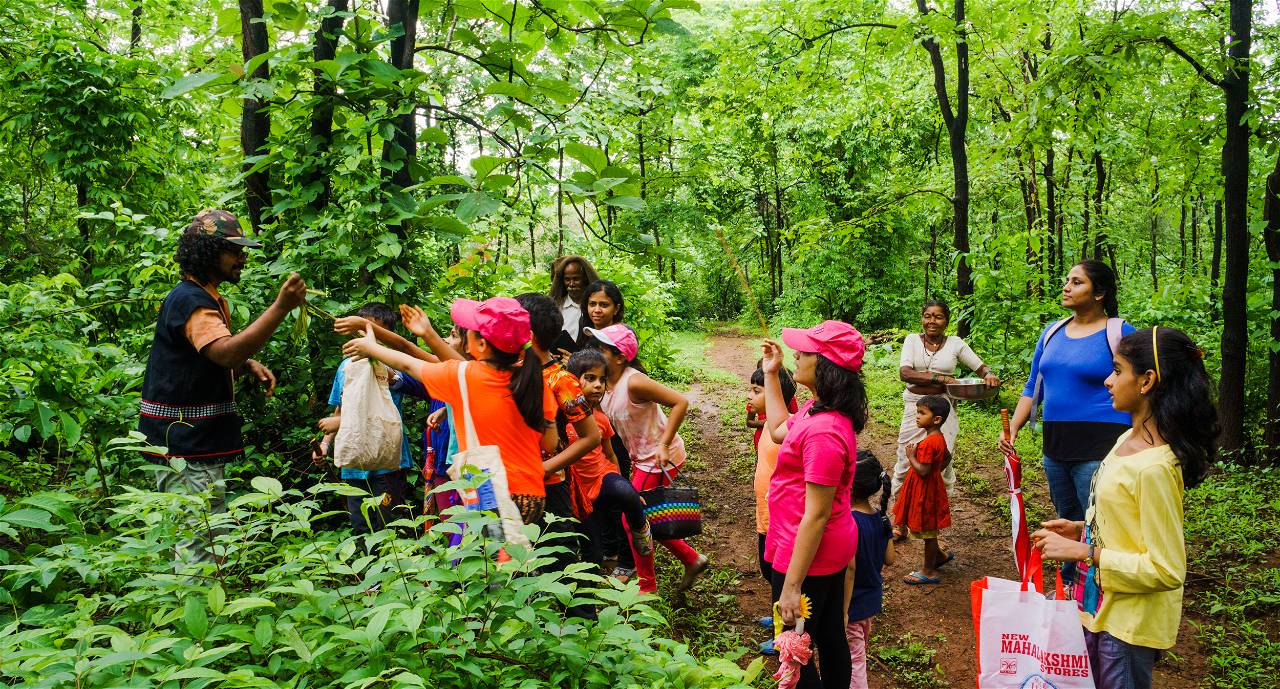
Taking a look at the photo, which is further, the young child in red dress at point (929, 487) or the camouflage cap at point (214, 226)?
the young child in red dress at point (929, 487)

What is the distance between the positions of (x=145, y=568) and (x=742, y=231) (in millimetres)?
24434

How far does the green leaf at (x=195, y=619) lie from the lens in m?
1.67

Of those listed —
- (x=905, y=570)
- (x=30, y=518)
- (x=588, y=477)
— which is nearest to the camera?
(x=30, y=518)

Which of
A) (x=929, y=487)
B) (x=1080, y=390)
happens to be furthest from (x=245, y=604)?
(x=929, y=487)

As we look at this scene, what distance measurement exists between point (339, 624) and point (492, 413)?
1.38 metres

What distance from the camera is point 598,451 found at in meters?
4.40

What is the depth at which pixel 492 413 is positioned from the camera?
3.15 meters

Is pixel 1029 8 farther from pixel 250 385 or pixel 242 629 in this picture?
pixel 242 629

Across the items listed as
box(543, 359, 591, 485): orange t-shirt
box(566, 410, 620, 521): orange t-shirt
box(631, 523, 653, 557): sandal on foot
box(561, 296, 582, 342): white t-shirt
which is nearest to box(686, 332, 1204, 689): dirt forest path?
box(631, 523, 653, 557): sandal on foot

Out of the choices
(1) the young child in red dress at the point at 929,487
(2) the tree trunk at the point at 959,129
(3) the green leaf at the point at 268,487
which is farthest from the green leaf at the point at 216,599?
(2) the tree trunk at the point at 959,129

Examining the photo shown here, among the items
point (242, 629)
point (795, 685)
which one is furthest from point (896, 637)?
point (242, 629)

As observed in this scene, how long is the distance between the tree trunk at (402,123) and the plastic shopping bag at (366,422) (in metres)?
0.81

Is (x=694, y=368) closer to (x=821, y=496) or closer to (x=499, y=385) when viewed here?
(x=499, y=385)

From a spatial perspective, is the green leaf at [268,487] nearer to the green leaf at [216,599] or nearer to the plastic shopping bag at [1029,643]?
the green leaf at [216,599]
